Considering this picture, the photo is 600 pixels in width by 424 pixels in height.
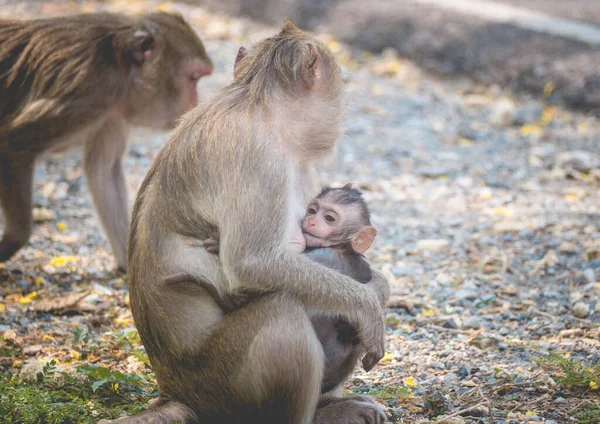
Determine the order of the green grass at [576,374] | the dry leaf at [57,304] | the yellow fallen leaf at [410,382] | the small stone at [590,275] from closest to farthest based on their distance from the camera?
the green grass at [576,374] → the yellow fallen leaf at [410,382] → the dry leaf at [57,304] → the small stone at [590,275]

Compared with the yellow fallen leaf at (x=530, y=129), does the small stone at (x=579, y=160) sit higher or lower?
lower


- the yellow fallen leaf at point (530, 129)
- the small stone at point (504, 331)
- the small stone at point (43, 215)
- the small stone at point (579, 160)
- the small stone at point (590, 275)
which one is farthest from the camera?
the yellow fallen leaf at point (530, 129)

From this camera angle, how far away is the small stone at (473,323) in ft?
15.5

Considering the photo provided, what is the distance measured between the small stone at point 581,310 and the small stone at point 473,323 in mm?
548

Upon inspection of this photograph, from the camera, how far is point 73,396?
378 centimetres

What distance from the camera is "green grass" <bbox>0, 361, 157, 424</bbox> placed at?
3.49 m

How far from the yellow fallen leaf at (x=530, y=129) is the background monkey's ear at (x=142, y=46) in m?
3.91

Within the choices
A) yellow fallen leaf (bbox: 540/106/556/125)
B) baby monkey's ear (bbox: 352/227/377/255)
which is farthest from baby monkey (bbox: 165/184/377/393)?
yellow fallen leaf (bbox: 540/106/556/125)

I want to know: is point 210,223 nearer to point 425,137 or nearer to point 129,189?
point 129,189

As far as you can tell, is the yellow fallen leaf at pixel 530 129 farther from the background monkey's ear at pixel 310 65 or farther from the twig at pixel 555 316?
the background monkey's ear at pixel 310 65

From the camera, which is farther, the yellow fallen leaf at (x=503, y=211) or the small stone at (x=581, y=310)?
the yellow fallen leaf at (x=503, y=211)

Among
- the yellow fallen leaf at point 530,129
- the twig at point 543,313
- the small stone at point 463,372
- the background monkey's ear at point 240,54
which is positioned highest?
the background monkey's ear at point 240,54

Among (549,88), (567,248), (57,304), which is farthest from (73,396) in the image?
(549,88)

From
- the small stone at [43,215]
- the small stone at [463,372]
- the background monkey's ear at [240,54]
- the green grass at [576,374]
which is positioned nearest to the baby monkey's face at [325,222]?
the background monkey's ear at [240,54]
